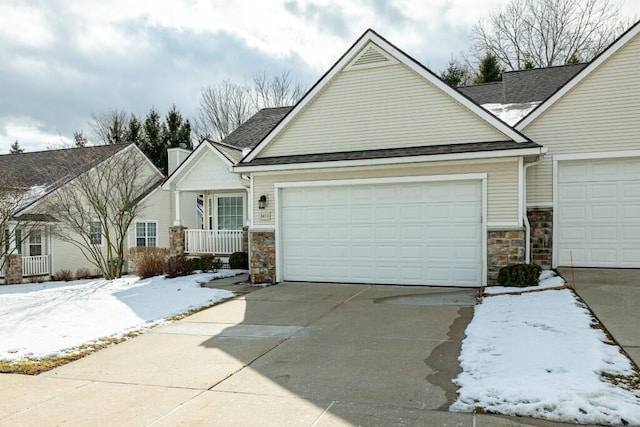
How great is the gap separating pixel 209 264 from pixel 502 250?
351 inches

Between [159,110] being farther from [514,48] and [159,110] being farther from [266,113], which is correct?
[514,48]

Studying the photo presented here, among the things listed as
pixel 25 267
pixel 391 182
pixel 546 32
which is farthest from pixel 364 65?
pixel 546 32

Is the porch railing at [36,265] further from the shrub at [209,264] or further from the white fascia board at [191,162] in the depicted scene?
the shrub at [209,264]

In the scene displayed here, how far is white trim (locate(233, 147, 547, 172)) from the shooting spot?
927 centimetres

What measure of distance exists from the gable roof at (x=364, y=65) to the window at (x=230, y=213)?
20.4 feet

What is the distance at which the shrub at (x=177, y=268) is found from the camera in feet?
44.0

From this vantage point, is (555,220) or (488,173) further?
(555,220)

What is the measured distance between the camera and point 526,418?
3666 millimetres

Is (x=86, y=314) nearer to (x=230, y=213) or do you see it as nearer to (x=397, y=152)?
(x=397, y=152)

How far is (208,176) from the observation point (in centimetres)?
1639

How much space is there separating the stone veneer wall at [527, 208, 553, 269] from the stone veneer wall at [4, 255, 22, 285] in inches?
732

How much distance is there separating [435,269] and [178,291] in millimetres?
5723

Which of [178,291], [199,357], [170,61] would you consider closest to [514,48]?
[170,61]

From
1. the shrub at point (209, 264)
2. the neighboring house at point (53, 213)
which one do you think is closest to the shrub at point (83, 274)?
the neighboring house at point (53, 213)
